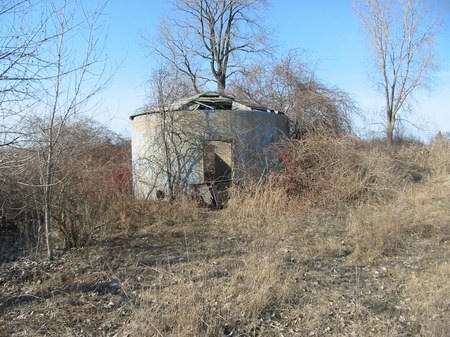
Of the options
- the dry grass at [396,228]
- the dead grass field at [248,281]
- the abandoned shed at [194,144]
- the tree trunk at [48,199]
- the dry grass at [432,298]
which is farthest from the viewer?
the abandoned shed at [194,144]

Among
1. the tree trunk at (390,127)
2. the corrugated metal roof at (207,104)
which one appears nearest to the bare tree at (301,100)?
the corrugated metal roof at (207,104)

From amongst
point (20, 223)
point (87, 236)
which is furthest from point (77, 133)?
point (20, 223)

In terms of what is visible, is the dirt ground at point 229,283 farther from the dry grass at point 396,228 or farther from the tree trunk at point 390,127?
the tree trunk at point 390,127

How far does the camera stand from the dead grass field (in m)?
3.65

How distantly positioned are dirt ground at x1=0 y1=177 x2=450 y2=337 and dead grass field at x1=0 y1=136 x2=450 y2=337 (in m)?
0.02

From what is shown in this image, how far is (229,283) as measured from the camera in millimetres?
4465

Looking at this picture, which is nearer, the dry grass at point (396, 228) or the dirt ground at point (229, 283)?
the dirt ground at point (229, 283)

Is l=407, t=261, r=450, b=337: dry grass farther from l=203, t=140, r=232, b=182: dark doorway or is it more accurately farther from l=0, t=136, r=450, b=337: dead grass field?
l=203, t=140, r=232, b=182: dark doorway

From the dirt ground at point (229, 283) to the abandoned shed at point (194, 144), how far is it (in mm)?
3186

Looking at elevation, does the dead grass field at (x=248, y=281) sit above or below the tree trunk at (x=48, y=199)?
below

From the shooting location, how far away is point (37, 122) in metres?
5.06

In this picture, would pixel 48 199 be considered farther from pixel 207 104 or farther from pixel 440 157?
pixel 440 157

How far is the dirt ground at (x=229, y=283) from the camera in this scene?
12.0 feet

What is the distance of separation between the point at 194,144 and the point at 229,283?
618 cm
